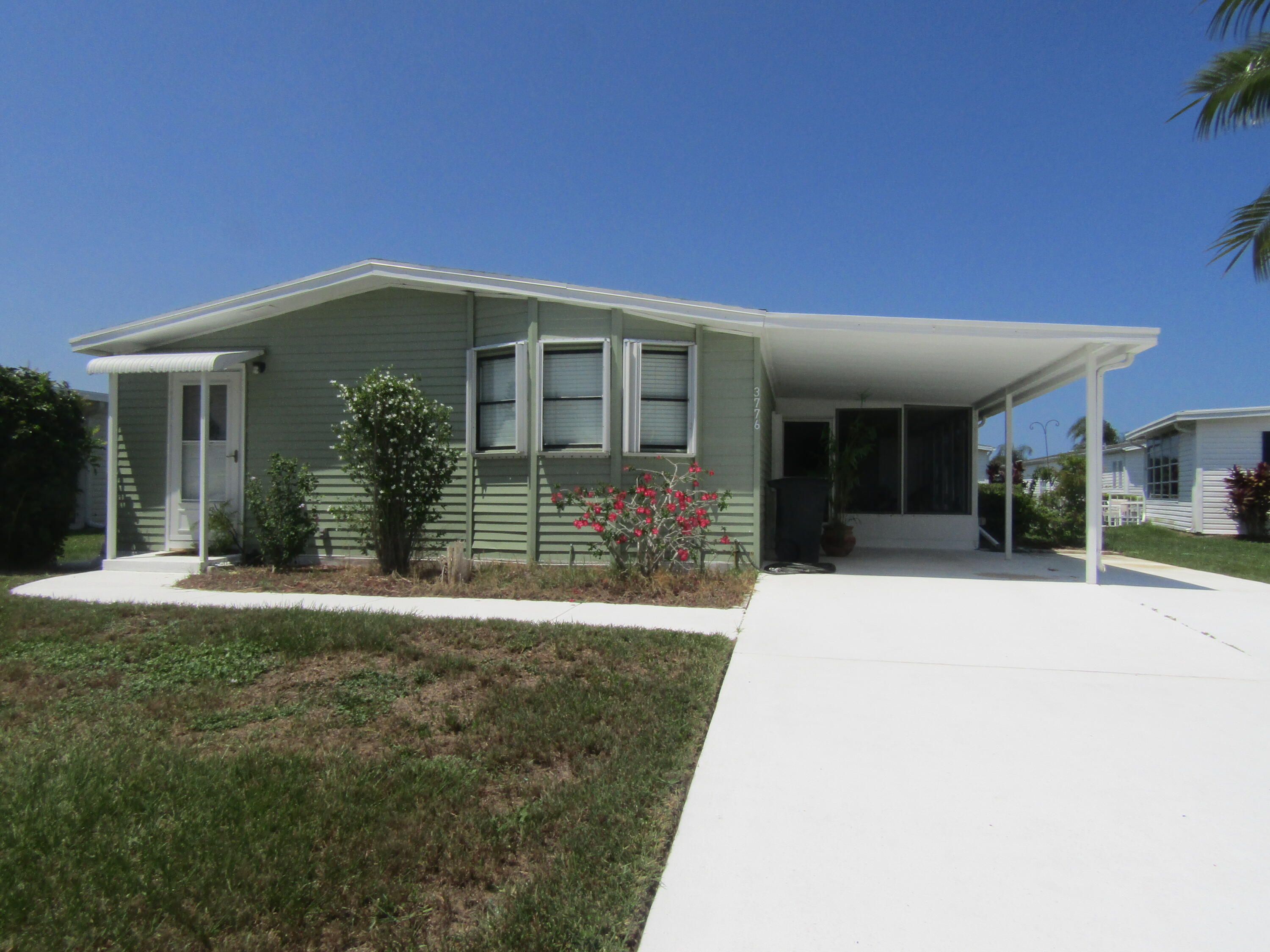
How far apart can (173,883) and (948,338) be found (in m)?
7.20

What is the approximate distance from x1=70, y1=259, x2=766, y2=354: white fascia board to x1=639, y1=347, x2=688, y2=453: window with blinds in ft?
1.48

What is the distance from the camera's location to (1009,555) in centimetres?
1047

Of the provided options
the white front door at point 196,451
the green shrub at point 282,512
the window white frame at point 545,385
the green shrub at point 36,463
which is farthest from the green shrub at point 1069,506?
the green shrub at point 36,463

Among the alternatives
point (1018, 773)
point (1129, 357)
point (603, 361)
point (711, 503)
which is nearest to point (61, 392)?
point (603, 361)

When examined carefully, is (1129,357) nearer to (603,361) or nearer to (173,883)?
(603,361)

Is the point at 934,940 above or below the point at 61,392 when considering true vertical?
below

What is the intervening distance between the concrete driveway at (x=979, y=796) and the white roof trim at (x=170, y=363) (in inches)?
265

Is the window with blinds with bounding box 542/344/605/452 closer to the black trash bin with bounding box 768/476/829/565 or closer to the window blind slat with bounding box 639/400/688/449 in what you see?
the window blind slat with bounding box 639/400/688/449

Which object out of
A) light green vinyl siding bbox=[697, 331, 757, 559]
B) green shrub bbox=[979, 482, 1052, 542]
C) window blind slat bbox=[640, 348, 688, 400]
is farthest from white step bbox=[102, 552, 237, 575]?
green shrub bbox=[979, 482, 1052, 542]

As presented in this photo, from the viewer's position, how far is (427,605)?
625 cm

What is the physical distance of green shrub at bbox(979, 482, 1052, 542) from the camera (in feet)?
44.2

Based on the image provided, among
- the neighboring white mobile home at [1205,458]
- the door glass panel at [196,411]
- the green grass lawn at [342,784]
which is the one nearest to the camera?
the green grass lawn at [342,784]

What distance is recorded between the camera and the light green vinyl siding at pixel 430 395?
26.6 ft

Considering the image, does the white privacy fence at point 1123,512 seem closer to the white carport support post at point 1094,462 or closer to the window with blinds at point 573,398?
the white carport support post at point 1094,462
